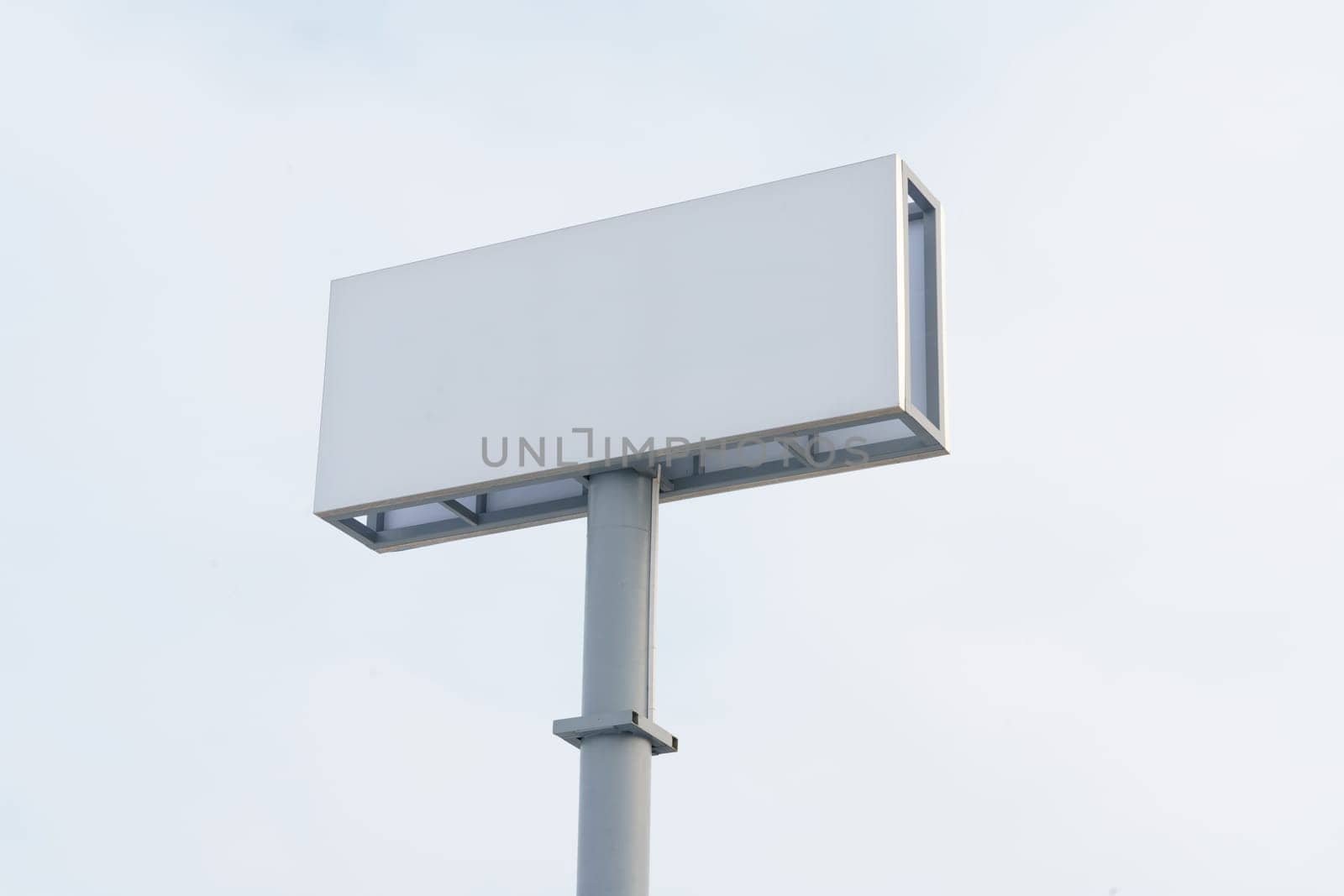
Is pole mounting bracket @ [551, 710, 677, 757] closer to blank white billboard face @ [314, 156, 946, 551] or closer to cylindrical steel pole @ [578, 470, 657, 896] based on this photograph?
cylindrical steel pole @ [578, 470, 657, 896]

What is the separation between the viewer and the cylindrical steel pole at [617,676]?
18422 mm

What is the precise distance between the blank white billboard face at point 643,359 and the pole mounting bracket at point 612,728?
2119 mm

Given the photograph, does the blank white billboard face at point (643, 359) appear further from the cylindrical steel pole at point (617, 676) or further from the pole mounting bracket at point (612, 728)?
the pole mounting bracket at point (612, 728)

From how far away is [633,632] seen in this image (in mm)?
19125

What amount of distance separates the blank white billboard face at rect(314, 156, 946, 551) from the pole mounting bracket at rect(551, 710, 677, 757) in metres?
2.12

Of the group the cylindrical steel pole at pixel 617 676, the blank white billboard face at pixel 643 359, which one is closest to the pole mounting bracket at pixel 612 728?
the cylindrical steel pole at pixel 617 676

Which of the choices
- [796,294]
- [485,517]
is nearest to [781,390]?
[796,294]

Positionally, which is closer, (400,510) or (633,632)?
(633,632)

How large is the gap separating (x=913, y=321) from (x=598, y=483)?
9.66 feet

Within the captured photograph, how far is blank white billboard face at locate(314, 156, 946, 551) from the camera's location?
18844 millimetres

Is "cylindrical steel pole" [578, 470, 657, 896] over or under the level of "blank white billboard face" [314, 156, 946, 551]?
under

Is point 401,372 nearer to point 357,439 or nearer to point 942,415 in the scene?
point 357,439

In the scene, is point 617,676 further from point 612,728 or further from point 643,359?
point 643,359

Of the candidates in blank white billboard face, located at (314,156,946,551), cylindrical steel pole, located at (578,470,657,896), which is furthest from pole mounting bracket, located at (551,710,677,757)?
blank white billboard face, located at (314,156,946,551)
